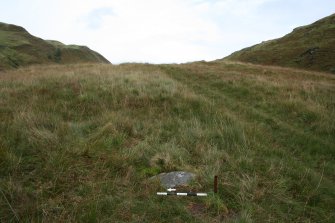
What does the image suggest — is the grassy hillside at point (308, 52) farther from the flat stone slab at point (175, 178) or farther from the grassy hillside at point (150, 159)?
the flat stone slab at point (175, 178)

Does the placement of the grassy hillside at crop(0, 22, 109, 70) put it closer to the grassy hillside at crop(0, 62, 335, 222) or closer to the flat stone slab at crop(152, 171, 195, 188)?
the grassy hillside at crop(0, 62, 335, 222)

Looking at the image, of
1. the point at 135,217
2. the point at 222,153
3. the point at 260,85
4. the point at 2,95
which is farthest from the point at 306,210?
the point at 260,85

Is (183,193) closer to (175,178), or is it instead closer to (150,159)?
(175,178)

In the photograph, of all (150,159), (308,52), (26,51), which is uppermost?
(26,51)

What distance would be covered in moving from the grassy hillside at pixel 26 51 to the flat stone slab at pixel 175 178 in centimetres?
4923

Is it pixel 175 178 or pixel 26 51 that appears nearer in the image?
pixel 175 178

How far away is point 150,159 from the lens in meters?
6.29

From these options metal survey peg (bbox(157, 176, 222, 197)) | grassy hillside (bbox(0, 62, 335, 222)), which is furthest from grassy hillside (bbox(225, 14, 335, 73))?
metal survey peg (bbox(157, 176, 222, 197))

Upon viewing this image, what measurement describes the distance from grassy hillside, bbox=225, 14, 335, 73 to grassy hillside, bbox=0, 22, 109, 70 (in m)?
39.5

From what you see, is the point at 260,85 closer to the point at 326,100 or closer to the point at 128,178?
the point at 326,100

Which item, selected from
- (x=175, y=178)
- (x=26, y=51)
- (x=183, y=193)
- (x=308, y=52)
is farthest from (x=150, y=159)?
(x=26, y=51)

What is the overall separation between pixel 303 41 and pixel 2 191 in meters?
57.2

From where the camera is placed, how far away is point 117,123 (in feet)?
26.8

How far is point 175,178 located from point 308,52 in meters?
46.3
